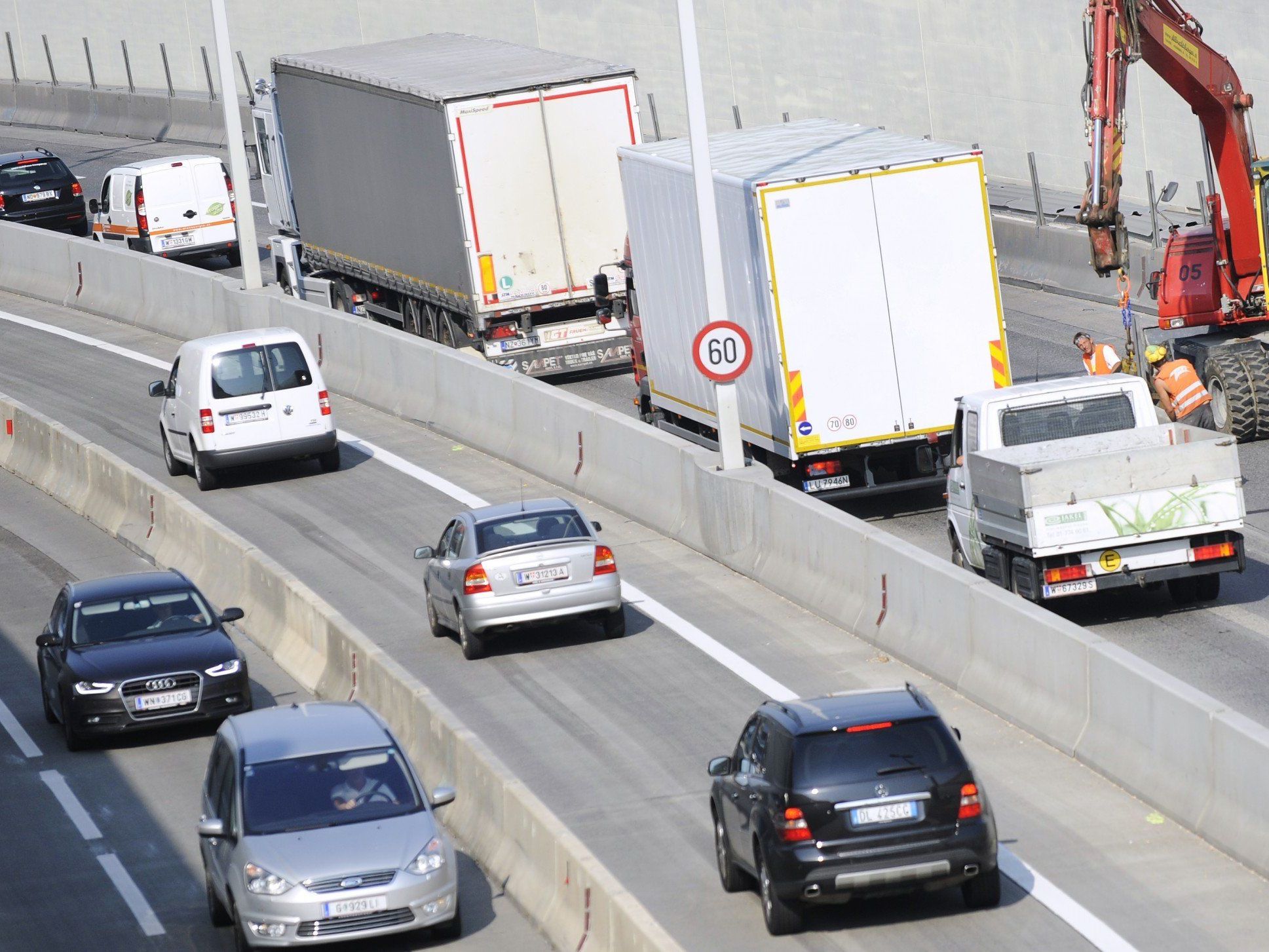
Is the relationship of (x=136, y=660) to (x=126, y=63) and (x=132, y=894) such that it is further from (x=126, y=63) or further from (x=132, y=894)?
(x=126, y=63)

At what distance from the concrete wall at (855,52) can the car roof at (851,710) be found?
24046mm

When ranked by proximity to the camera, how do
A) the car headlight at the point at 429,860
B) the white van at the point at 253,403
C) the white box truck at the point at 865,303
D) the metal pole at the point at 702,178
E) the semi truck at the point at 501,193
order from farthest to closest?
the semi truck at the point at 501,193 → the white van at the point at 253,403 → the white box truck at the point at 865,303 → the metal pole at the point at 702,178 → the car headlight at the point at 429,860

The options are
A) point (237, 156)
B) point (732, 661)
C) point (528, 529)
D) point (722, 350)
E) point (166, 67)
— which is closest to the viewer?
point (732, 661)

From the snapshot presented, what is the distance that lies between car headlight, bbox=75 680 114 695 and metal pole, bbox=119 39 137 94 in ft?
152

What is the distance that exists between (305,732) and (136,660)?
5466 millimetres

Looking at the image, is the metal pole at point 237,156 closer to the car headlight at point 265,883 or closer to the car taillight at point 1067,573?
the car taillight at point 1067,573

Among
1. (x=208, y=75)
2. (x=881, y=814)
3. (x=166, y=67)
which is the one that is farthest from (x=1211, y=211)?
(x=166, y=67)

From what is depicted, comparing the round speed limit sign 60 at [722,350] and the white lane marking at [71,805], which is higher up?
the round speed limit sign 60 at [722,350]

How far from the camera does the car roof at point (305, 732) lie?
48.5 ft

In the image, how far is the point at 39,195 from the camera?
158 feet

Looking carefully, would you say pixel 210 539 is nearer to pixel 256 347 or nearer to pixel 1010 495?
pixel 256 347

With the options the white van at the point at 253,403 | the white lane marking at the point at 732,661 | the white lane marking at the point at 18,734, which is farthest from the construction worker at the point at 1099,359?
the white lane marking at the point at 18,734

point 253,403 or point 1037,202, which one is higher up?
point 1037,202

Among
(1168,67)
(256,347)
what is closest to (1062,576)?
(1168,67)
